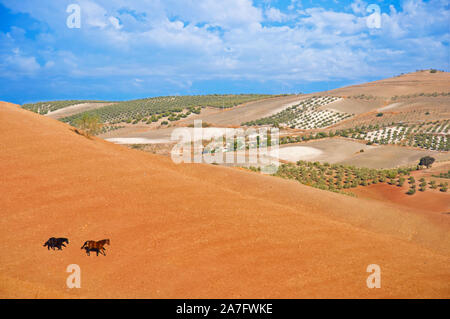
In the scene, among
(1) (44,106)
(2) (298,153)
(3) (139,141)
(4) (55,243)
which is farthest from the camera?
(1) (44,106)

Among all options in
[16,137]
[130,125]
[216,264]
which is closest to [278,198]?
[216,264]

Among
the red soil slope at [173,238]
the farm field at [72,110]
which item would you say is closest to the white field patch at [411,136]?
the red soil slope at [173,238]

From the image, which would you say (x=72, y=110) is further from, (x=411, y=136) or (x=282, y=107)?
(x=411, y=136)

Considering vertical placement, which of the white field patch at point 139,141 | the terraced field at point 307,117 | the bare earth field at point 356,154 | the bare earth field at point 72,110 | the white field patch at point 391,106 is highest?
the bare earth field at point 72,110

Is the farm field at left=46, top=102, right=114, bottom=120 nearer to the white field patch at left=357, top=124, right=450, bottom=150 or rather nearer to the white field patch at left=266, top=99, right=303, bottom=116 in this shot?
the white field patch at left=266, top=99, right=303, bottom=116

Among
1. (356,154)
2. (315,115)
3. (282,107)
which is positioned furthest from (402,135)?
(282,107)

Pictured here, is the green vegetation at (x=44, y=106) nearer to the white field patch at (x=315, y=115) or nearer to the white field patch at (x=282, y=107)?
the white field patch at (x=282, y=107)

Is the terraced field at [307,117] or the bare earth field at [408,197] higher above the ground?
the terraced field at [307,117]
